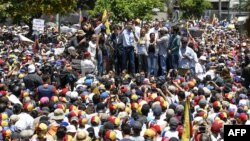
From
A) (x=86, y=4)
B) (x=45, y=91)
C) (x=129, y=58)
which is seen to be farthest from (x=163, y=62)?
(x=86, y=4)

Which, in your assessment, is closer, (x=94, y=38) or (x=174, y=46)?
(x=174, y=46)

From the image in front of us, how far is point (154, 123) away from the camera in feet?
29.3

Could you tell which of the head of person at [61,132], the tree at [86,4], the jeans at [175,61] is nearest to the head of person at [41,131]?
the head of person at [61,132]

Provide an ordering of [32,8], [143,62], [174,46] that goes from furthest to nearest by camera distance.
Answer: [32,8] → [143,62] → [174,46]

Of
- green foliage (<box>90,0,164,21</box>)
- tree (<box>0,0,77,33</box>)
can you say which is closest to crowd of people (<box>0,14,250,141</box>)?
tree (<box>0,0,77,33</box>)

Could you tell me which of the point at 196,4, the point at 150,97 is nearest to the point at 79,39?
the point at 150,97

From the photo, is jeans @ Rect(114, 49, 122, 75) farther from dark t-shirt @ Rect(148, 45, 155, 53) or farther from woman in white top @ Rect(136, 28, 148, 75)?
dark t-shirt @ Rect(148, 45, 155, 53)

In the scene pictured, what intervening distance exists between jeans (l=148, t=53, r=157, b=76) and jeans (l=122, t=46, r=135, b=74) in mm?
485

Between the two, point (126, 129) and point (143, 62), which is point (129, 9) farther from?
point (126, 129)

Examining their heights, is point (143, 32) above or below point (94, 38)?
above

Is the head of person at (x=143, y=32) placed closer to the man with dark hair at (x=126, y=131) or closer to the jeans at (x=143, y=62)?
the jeans at (x=143, y=62)

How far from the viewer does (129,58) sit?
16016 mm

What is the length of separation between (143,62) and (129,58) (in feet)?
1.39

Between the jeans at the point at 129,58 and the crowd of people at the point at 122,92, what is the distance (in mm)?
28
